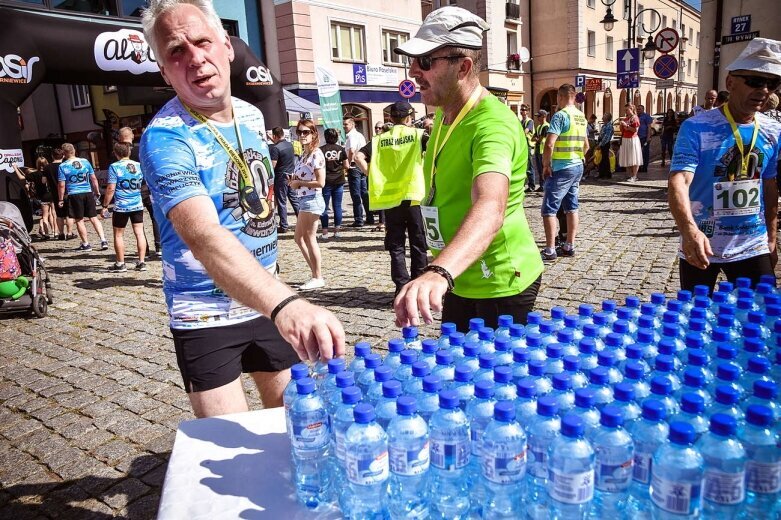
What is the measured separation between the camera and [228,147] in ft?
7.67

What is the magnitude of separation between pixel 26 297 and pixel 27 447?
4.23 m

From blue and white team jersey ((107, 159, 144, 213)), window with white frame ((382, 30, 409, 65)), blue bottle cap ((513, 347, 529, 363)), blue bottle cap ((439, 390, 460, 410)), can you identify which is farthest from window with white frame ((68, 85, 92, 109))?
blue bottle cap ((439, 390, 460, 410))

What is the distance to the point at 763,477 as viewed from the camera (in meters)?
1.24

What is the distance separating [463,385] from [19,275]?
7128mm

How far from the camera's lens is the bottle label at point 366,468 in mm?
1407

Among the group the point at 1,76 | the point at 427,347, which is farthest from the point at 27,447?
the point at 1,76

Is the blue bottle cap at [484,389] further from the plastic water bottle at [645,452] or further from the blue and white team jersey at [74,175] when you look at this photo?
the blue and white team jersey at [74,175]

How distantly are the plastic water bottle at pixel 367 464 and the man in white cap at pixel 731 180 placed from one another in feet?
8.69

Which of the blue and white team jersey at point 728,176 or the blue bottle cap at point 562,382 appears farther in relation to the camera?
the blue and white team jersey at point 728,176

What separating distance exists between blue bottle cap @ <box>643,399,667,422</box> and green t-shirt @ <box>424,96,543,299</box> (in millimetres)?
1287

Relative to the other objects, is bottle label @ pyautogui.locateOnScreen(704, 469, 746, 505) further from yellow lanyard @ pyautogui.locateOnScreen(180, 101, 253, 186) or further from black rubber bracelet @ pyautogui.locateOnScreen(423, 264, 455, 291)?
yellow lanyard @ pyautogui.locateOnScreen(180, 101, 253, 186)

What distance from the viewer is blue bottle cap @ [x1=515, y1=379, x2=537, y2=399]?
1478mm

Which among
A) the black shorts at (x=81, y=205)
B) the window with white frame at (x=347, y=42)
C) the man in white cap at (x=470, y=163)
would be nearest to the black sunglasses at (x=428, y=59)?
the man in white cap at (x=470, y=163)

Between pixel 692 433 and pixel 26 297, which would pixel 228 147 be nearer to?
pixel 692 433
